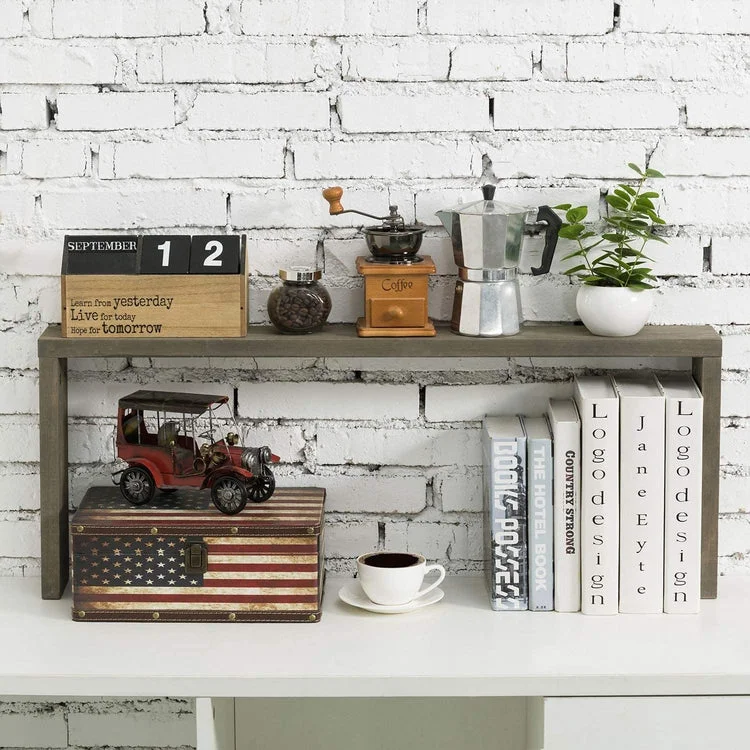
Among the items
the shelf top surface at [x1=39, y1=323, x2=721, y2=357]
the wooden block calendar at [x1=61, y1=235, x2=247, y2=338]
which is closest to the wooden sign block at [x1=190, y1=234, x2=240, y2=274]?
the wooden block calendar at [x1=61, y1=235, x2=247, y2=338]

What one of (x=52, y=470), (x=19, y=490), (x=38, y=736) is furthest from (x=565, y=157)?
(x=38, y=736)

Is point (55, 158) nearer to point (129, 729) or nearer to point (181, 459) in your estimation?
point (181, 459)

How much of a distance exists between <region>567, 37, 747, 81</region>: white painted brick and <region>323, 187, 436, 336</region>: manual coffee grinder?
0.40 m

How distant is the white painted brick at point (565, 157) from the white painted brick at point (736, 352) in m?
0.33

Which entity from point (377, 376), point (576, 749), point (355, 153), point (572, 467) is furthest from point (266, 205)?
point (576, 749)

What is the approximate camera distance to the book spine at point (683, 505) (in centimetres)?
170

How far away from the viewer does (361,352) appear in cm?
171

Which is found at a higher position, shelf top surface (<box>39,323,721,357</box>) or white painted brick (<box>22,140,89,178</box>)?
white painted brick (<box>22,140,89,178</box>)

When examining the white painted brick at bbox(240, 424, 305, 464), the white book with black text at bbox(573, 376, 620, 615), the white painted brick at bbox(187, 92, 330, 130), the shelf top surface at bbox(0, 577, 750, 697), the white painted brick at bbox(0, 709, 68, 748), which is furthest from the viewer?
the white painted brick at bbox(0, 709, 68, 748)

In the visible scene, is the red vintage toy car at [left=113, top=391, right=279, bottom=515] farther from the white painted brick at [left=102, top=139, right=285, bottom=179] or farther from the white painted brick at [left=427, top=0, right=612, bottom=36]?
the white painted brick at [left=427, top=0, right=612, bottom=36]

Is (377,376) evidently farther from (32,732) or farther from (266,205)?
(32,732)

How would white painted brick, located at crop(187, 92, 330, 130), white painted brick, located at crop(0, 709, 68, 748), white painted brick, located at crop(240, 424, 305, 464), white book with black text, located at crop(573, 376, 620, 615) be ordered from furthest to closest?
white painted brick, located at crop(0, 709, 68, 748) → white painted brick, located at crop(240, 424, 305, 464) → white painted brick, located at crop(187, 92, 330, 130) → white book with black text, located at crop(573, 376, 620, 615)

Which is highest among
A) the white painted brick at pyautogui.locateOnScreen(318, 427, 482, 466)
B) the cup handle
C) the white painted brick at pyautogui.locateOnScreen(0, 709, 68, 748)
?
the white painted brick at pyautogui.locateOnScreen(318, 427, 482, 466)

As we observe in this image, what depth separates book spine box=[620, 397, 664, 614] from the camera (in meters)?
1.70
